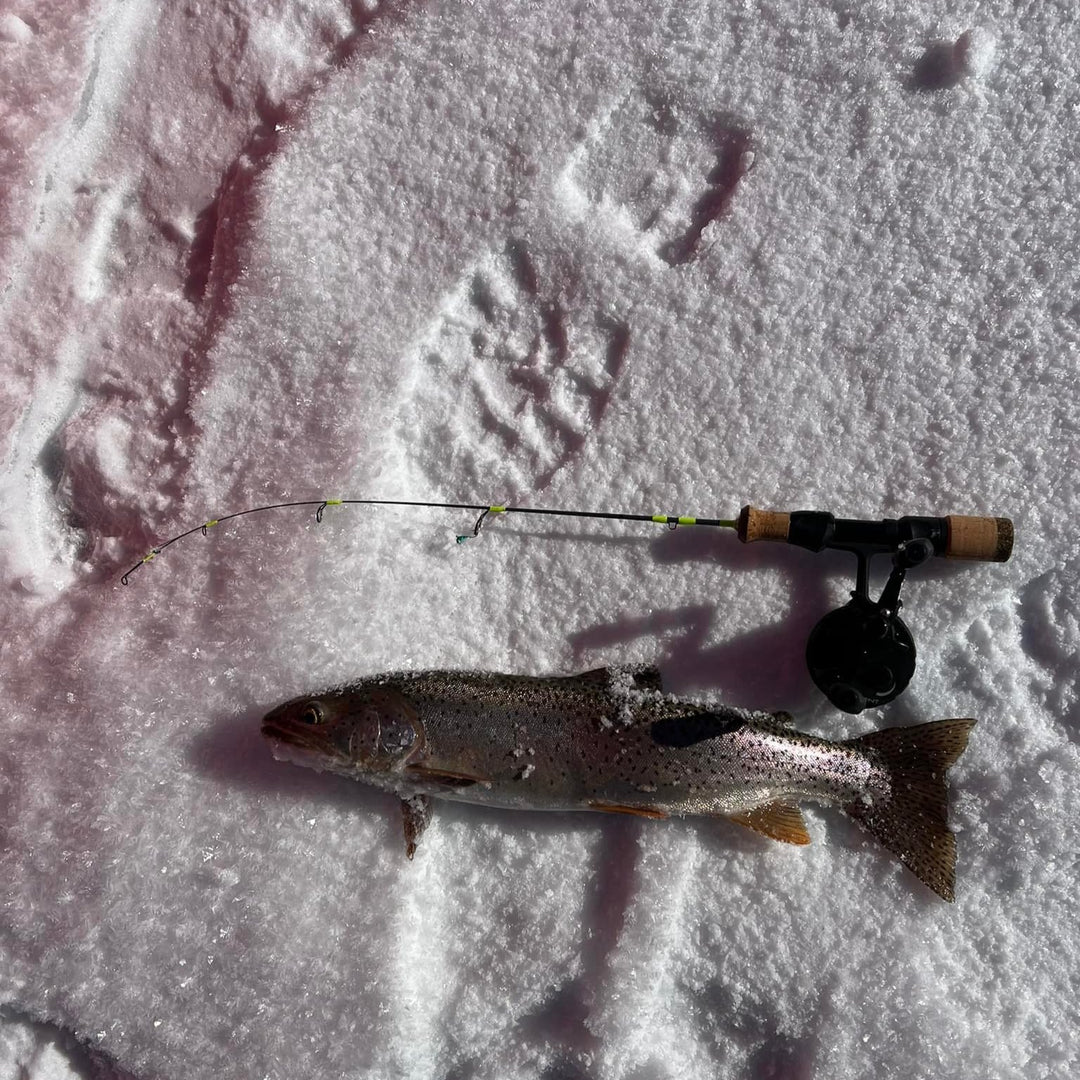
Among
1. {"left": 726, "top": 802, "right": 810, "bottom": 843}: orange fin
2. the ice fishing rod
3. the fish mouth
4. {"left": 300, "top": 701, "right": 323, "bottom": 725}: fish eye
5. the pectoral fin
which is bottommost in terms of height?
the pectoral fin

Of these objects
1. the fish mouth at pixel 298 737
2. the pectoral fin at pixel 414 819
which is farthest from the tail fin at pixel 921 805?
the fish mouth at pixel 298 737

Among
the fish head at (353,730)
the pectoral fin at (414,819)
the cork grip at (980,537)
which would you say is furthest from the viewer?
the pectoral fin at (414,819)

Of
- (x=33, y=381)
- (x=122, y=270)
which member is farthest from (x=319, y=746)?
(x=122, y=270)

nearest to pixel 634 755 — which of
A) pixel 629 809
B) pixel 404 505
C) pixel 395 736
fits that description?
pixel 629 809

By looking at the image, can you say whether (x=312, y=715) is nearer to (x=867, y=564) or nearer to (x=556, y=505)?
(x=556, y=505)

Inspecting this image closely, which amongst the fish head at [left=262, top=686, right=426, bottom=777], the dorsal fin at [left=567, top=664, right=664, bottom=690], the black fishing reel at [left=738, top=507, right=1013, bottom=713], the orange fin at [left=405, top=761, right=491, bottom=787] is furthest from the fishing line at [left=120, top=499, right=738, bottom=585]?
the orange fin at [left=405, top=761, right=491, bottom=787]

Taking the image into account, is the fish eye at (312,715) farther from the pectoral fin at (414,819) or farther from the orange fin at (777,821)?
the orange fin at (777,821)

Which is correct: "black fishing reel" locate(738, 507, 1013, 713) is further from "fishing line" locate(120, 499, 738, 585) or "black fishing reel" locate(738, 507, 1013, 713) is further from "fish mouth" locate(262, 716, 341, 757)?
"fish mouth" locate(262, 716, 341, 757)
